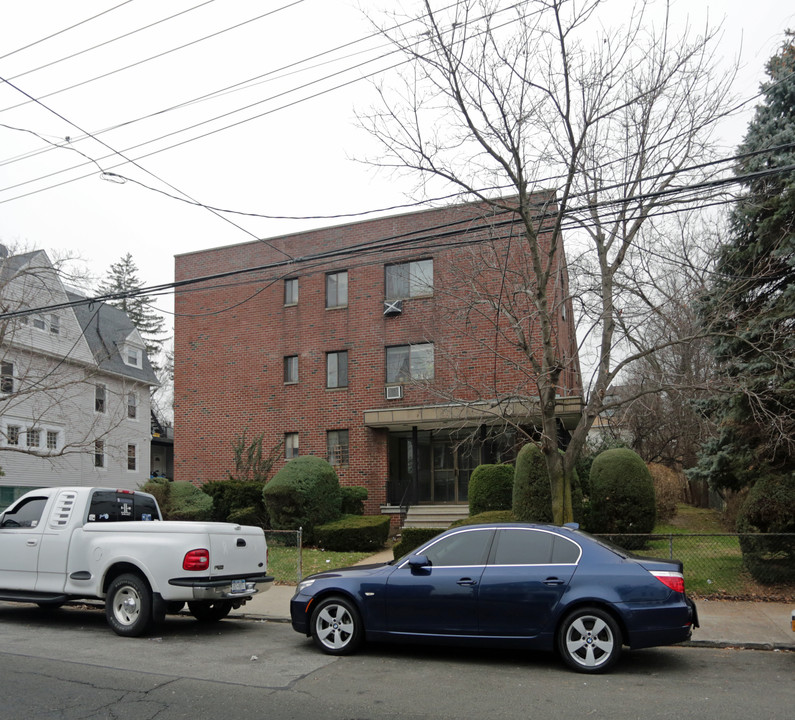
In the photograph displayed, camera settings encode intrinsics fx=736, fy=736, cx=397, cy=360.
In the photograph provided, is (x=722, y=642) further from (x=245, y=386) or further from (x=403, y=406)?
(x=245, y=386)

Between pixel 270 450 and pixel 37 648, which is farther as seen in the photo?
pixel 270 450

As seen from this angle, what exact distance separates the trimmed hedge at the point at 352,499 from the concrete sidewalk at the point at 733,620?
28.4 ft

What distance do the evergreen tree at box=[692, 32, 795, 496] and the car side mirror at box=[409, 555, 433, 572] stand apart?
5.62 m

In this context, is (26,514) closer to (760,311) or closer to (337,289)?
(760,311)

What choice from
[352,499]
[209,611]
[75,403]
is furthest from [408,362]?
[75,403]

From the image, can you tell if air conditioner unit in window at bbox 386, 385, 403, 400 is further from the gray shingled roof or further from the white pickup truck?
the gray shingled roof

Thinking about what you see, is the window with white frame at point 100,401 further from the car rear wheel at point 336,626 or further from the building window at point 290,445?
the car rear wheel at point 336,626

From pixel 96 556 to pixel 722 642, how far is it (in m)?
7.93

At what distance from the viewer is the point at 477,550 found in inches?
315

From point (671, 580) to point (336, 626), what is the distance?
3632mm

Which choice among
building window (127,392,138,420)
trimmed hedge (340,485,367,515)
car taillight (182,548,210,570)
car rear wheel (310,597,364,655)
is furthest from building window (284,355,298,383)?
building window (127,392,138,420)

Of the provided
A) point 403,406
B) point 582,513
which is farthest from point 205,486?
point 582,513

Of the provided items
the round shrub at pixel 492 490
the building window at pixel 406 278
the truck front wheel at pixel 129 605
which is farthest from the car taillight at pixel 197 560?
the building window at pixel 406 278

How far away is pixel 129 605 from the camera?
9375 millimetres
